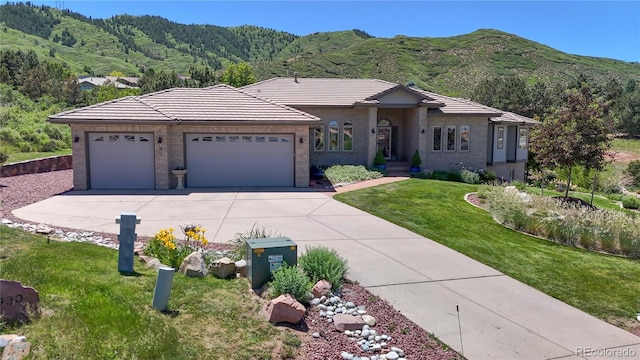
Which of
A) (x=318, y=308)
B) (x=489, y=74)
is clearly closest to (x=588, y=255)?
(x=318, y=308)

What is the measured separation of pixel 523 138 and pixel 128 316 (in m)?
28.3

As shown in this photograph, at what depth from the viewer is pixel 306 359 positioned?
4848 millimetres

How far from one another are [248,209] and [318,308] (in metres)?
7.91

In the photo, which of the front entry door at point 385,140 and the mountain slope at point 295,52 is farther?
the mountain slope at point 295,52

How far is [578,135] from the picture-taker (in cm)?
1775

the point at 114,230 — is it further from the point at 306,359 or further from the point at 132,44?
the point at 132,44

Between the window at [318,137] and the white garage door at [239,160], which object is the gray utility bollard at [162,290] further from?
the window at [318,137]

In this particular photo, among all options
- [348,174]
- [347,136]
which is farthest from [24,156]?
[347,136]

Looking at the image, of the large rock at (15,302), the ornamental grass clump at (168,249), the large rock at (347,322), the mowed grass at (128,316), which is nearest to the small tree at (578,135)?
the large rock at (347,322)

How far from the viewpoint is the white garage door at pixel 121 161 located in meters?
17.6

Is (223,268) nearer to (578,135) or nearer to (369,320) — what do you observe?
(369,320)

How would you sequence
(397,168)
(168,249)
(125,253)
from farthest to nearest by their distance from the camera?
(397,168) < (168,249) < (125,253)

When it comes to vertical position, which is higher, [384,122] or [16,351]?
[384,122]

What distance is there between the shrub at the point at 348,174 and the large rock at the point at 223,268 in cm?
1335
